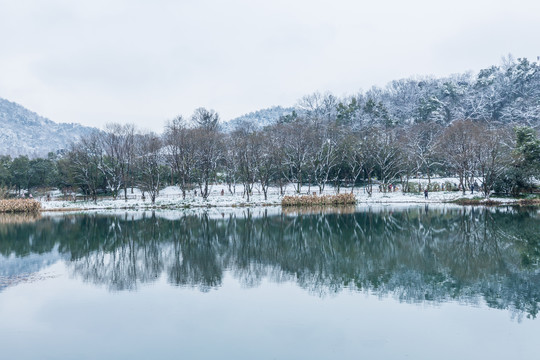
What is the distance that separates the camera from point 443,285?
13609 millimetres

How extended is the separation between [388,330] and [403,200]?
40063mm

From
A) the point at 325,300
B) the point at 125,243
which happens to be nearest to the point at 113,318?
the point at 325,300

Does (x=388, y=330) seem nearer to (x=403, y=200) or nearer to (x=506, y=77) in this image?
(x=403, y=200)

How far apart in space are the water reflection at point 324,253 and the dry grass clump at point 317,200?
12693 mm

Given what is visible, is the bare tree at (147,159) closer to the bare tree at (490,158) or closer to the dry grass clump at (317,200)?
the dry grass clump at (317,200)

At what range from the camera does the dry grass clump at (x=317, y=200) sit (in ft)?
151

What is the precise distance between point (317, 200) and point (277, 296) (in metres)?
34.4

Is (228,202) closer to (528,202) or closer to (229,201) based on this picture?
(229,201)

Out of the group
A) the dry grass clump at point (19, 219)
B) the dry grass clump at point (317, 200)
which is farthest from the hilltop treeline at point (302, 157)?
the dry grass clump at point (19, 219)

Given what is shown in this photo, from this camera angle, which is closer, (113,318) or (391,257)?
(113,318)

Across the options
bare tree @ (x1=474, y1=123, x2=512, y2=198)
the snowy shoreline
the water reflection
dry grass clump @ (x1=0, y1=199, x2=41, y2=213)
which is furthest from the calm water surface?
dry grass clump @ (x1=0, y1=199, x2=41, y2=213)

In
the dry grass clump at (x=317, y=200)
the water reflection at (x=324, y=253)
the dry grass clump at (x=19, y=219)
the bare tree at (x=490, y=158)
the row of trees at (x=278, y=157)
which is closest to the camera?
the water reflection at (x=324, y=253)

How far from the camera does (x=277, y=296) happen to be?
43.3 feet

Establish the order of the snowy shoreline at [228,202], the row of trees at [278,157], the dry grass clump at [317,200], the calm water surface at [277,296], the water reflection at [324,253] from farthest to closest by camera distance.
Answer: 1. the row of trees at [278,157]
2. the snowy shoreline at [228,202]
3. the dry grass clump at [317,200]
4. the water reflection at [324,253]
5. the calm water surface at [277,296]
